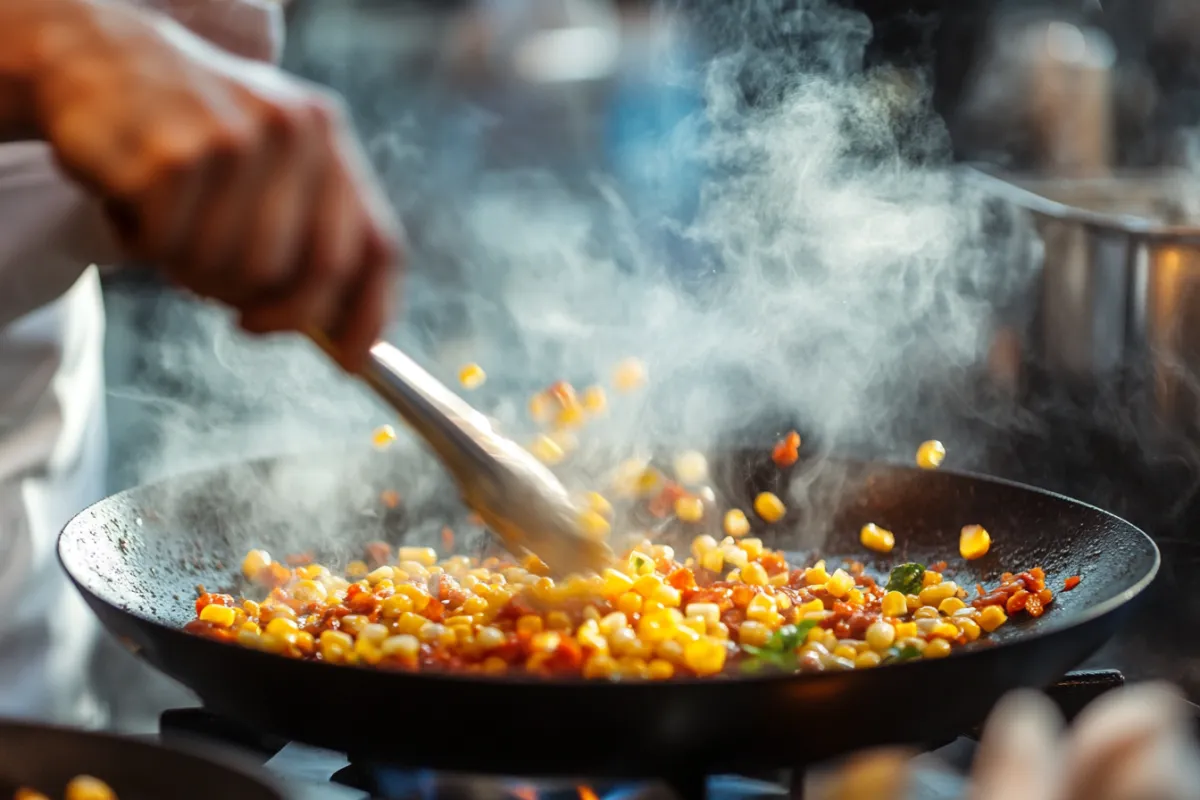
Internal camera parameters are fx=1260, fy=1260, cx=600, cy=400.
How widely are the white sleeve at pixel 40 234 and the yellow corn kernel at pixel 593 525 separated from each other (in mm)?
636

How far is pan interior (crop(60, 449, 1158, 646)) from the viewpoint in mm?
1278

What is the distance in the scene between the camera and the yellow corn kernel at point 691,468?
62.6 inches

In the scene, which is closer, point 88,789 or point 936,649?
point 88,789

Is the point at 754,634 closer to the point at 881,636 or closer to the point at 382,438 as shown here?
the point at 881,636

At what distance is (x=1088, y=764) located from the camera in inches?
23.8

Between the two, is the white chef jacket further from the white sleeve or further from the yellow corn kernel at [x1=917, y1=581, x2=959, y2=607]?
the yellow corn kernel at [x1=917, y1=581, x2=959, y2=607]

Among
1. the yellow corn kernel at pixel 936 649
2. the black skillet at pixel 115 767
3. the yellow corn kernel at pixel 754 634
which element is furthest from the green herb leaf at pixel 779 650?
the black skillet at pixel 115 767

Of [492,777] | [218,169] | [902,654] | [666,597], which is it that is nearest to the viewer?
[218,169]

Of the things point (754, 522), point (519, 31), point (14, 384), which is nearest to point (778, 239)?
point (754, 522)

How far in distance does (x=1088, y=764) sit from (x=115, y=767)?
1.90 feet

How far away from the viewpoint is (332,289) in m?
0.80

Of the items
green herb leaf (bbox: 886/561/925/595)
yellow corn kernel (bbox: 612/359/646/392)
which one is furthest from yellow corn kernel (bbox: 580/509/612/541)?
green herb leaf (bbox: 886/561/925/595)

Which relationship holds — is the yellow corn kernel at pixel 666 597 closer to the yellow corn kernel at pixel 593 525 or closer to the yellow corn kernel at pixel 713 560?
the yellow corn kernel at pixel 593 525

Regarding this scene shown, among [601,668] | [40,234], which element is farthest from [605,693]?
[40,234]
